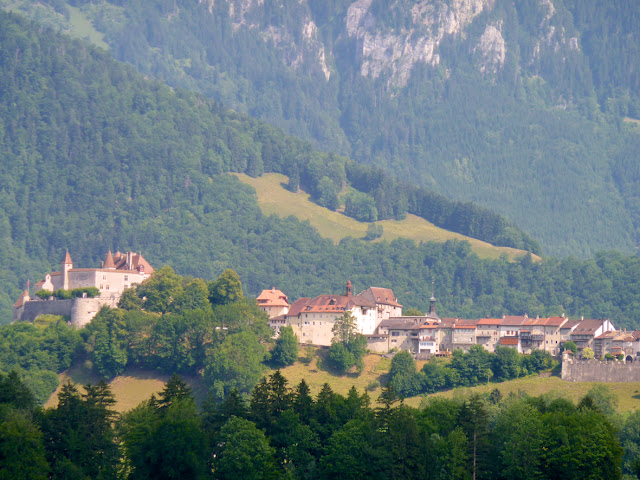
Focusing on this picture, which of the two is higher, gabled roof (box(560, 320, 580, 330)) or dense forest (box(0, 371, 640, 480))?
gabled roof (box(560, 320, 580, 330))

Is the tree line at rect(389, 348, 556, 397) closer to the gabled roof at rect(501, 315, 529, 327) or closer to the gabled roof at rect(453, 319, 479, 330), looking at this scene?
the gabled roof at rect(453, 319, 479, 330)

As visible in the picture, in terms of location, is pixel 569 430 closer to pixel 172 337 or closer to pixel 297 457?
pixel 297 457

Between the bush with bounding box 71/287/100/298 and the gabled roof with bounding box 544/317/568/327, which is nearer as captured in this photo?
the gabled roof with bounding box 544/317/568/327

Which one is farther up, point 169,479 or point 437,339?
point 437,339

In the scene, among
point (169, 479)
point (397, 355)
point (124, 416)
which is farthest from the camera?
point (397, 355)

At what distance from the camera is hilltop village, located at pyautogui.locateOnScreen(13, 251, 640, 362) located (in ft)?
518

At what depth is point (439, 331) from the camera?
16088 cm

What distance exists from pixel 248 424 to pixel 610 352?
67399 millimetres

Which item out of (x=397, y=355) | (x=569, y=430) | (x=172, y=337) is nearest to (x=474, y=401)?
(x=569, y=430)

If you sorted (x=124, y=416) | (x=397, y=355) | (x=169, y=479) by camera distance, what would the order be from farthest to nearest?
1. (x=397, y=355)
2. (x=124, y=416)
3. (x=169, y=479)

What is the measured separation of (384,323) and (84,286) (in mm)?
40639

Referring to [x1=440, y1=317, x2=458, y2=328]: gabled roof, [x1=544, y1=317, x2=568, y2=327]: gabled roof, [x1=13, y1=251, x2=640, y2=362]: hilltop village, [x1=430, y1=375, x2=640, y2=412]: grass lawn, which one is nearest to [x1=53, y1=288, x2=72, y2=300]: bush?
[x1=13, y1=251, x2=640, y2=362]: hilltop village

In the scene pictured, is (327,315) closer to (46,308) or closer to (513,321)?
(513,321)

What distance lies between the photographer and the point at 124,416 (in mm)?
107062
